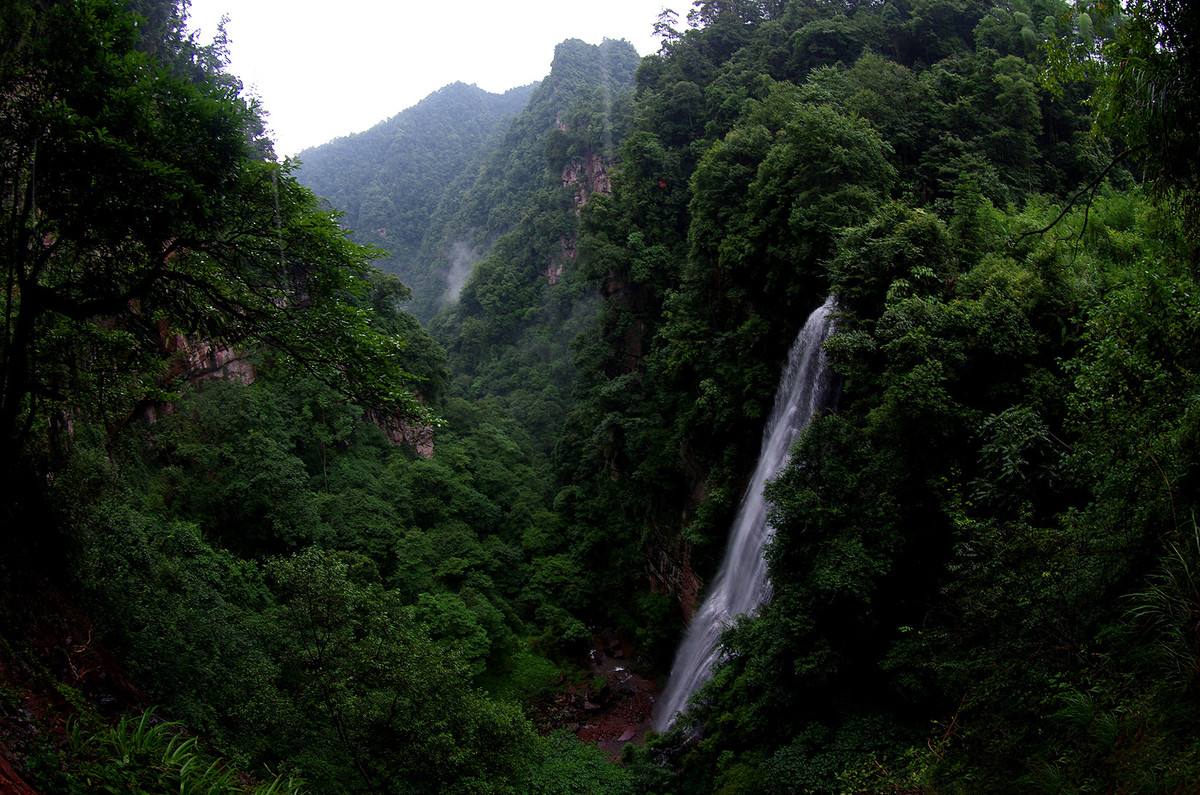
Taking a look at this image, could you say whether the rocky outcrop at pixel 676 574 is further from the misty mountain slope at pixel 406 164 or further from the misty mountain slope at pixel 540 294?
the misty mountain slope at pixel 406 164

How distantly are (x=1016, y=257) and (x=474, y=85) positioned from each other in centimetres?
13913

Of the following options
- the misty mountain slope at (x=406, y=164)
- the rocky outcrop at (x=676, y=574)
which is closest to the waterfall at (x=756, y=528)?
the rocky outcrop at (x=676, y=574)

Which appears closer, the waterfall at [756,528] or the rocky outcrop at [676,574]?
the waterfall at [756,528]

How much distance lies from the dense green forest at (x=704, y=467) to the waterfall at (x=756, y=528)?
37.4 inches

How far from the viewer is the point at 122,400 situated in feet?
27.6

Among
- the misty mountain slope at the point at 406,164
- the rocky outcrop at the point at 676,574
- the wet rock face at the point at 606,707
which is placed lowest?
the wet rock face at the point at 606,707

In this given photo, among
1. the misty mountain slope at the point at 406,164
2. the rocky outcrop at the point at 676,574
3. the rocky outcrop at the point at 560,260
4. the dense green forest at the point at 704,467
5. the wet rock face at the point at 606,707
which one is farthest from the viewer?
the misty mountain slope at the point at 406,164

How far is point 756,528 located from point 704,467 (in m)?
4.76

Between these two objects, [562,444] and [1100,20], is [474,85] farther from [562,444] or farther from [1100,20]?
[1100,20]

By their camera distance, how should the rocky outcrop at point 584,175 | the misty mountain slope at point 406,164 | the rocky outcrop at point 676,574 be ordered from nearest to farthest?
1. the rocky outcrop at point 676,574
2. the rocky outcrop at point 584,175
3. the misty mountain slope at point 406,164

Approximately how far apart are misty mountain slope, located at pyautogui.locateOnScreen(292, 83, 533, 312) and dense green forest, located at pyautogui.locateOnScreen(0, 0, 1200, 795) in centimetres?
6543

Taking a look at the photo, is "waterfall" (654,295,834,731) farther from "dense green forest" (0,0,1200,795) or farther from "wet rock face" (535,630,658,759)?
"wet rock face" (535,630,658,759)

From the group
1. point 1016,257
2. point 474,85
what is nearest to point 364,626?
point 1016,257

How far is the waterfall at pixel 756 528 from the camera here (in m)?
13.8
